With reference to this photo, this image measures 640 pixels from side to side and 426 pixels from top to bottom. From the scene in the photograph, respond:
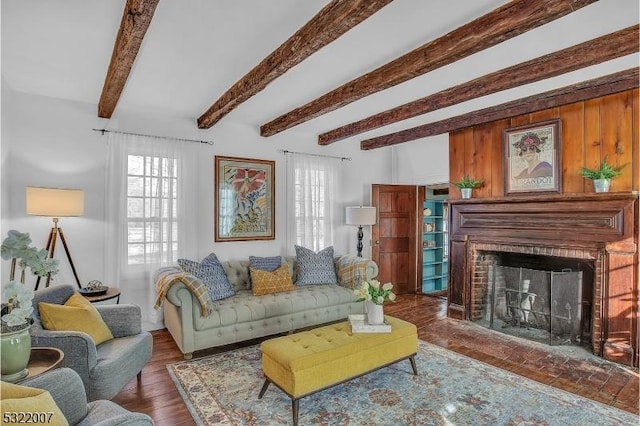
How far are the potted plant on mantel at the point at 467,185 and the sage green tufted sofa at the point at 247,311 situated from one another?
1548 mm

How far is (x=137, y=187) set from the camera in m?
4.07

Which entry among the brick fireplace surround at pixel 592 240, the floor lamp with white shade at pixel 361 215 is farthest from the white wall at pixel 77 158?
the brick fireplace surround at pixel 592 240

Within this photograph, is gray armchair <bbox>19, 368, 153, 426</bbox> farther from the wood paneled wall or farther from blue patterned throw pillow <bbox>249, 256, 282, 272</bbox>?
the wood paneled wall

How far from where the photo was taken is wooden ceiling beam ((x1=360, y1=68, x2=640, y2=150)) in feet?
9.99

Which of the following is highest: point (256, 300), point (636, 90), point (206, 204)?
point (636, 90)

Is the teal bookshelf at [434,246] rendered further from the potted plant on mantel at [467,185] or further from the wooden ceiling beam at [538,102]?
the wooden ceiling beam at [538,102]

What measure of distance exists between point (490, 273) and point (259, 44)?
153 inches

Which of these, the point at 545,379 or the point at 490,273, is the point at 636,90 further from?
the point at 545,379

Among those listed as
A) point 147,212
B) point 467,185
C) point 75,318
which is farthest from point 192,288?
point 467,185

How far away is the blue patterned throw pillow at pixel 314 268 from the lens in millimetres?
4512

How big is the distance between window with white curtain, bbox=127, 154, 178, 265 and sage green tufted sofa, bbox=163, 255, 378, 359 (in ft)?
2.19

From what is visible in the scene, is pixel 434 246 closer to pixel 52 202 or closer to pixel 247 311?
pixel 247 311

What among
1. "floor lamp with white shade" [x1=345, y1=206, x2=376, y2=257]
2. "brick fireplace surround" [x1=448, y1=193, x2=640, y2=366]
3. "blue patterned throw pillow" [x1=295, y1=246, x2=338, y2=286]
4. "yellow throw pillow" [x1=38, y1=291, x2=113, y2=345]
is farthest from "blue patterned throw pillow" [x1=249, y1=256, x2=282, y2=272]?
"brick fireplace surround" [x1=448, y1=193, x2=640, y2=366]

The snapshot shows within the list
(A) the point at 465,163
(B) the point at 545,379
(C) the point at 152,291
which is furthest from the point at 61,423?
(A) the point at 465,163
